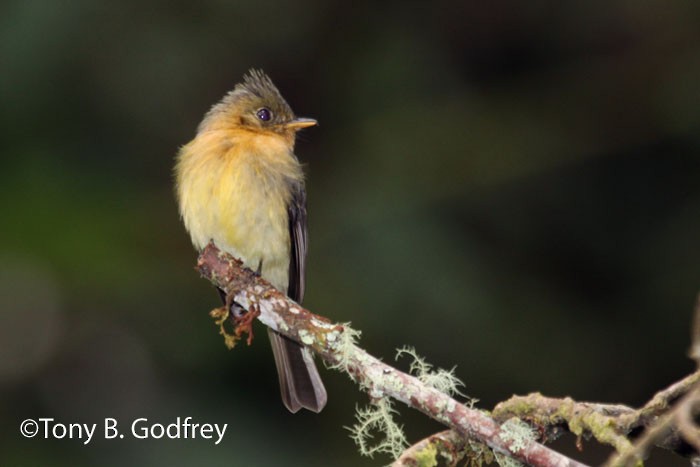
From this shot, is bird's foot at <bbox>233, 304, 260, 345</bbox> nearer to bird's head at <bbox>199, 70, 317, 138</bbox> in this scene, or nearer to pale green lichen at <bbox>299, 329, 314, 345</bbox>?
pale green lichen at <bbox>299, 329, 314, 345</bbox>

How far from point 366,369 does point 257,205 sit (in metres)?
1.83

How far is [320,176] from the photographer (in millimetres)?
7227

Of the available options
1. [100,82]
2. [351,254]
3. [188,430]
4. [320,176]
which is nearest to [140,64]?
[100,82]

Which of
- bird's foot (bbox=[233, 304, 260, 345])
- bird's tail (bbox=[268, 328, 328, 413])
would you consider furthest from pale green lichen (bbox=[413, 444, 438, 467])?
bird's tail (bbox=[268, 328, 328, 413])

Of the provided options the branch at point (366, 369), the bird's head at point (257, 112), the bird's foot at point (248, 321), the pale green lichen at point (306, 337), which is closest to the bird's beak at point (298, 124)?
the bird's head at point (257, 112)

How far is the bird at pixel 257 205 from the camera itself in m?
4.98

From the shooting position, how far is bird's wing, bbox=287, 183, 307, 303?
17.4 feet

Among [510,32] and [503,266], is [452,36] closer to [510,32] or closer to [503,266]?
[510,32]

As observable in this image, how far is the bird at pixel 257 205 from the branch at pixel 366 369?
27.4 inches

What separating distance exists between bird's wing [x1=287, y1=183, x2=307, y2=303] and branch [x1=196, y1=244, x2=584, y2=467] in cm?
96

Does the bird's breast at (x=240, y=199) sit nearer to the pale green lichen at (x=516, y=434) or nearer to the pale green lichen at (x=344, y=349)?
the pale green lichen at (x=344, y=349)

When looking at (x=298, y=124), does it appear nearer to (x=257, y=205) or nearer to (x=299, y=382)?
(x=257, y=205)

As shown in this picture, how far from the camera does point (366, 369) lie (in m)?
3.39

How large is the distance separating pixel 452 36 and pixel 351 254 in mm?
1791
